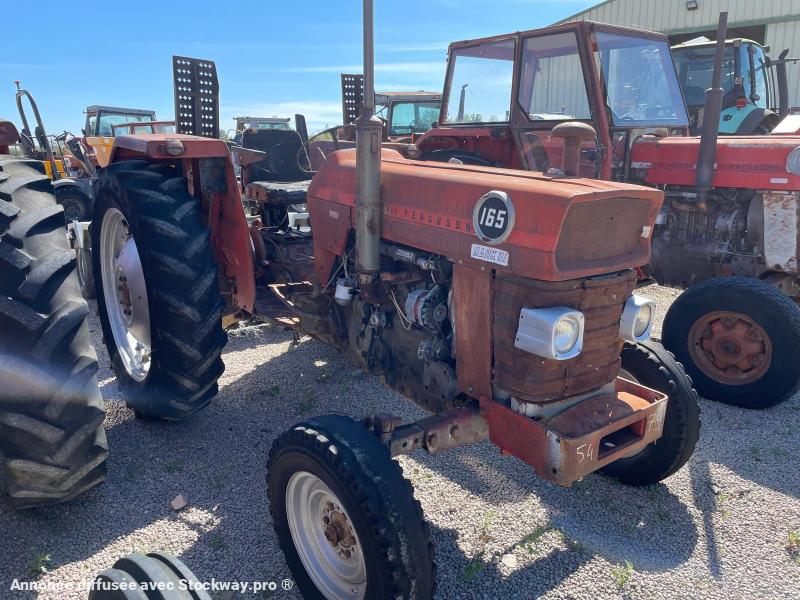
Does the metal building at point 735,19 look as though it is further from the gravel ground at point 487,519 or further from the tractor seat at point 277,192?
the gravel ground at point 487,519

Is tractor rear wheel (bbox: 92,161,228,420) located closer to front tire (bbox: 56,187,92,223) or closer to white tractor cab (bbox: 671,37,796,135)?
white tractor cab (bbox: 671,37,796,135)

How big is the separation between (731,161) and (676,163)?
370 mm

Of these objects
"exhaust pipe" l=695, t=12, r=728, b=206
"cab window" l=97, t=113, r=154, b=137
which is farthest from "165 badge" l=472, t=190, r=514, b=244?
"cab window" l=97, t=113, r=154, b=137

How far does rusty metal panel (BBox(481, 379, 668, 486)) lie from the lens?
2.07 metres

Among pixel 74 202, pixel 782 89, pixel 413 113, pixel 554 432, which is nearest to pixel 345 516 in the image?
pixel 554 432

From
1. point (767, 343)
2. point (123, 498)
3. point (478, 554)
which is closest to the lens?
point (478, 554)

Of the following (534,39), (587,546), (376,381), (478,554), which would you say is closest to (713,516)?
(587,546)

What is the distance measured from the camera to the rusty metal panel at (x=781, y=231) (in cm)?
422

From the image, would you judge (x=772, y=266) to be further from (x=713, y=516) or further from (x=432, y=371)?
(x=432, y=371)

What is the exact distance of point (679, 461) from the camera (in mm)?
2791

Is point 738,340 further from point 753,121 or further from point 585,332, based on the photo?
point 753,121

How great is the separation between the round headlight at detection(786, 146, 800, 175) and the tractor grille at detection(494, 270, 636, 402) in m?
2.69

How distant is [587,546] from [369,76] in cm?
203

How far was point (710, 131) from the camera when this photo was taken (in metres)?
4.11
